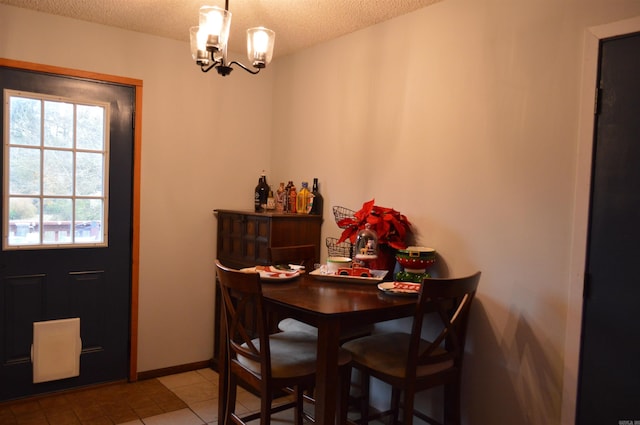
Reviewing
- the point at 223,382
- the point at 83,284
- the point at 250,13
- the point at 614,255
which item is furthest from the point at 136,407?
the point at 614,255

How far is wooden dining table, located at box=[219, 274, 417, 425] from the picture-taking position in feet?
5.89

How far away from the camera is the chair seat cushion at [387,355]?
80.0 inches

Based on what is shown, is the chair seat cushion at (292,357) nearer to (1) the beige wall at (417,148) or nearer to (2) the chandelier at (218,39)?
(1) the beige wall at (417,148)

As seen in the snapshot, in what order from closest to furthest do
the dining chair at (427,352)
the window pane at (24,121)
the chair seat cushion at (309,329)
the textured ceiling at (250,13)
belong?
the dining chair at (427,352) < the chair seat cushion at (309,329) < the textured ceiling at (250,13) < the window pane at (24,121)

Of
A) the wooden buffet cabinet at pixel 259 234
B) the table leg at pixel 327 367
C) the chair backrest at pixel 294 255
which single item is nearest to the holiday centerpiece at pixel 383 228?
the chair backrest at pixel 294 255

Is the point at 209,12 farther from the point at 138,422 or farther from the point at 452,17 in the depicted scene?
the point at 138,422

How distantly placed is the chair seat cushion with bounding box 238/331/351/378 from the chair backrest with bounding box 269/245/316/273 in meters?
0.54

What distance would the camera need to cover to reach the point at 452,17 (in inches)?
98.7

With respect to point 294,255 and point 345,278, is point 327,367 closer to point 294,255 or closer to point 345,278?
point 345,278

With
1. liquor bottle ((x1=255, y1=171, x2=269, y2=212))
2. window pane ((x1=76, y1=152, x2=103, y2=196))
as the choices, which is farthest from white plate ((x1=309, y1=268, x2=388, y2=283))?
window pane ((x1=76, y1=152, x2=103, y2=196))

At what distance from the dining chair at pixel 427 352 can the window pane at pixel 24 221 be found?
6.86 ft

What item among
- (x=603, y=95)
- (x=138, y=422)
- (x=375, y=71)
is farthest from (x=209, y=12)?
(x=138, y=422)

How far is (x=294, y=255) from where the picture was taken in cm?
281

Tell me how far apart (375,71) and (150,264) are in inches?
79.6
